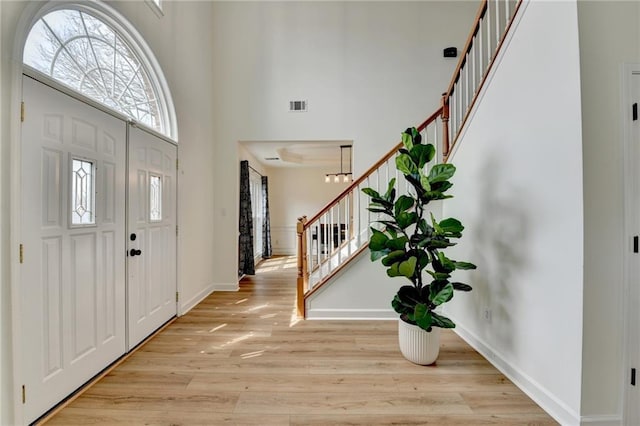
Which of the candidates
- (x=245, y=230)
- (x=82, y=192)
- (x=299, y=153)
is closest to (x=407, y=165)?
(x=82, y=192)

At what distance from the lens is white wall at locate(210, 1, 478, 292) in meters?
4.26

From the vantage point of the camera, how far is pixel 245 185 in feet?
16.2

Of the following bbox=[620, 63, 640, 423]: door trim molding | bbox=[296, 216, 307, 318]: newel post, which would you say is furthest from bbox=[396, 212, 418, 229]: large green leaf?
bbox=[296, 216, 307, 318]: newel post

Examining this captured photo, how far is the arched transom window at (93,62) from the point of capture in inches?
70.2

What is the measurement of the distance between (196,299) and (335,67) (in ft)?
13.8

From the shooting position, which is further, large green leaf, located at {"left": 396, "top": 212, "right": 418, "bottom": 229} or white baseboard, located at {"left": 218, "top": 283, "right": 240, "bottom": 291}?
white baseboard, located at {"left": 218, "top": 283, "right": 240, "bottom": 291}

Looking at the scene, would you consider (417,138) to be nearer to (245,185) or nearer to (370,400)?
(370,400)

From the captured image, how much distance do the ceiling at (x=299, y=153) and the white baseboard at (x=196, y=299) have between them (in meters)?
2.47

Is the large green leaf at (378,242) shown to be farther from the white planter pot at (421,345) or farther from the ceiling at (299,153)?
the ceiling at (299,153)

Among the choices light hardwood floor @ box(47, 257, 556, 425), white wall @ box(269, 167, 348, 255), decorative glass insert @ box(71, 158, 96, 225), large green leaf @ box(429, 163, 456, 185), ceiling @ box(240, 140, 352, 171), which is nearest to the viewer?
light hardwood floor @ box(47, 257, 556, 425)

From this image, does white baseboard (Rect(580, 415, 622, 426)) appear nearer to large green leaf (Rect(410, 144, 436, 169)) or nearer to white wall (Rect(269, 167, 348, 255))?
large green leaf (Rect(410, 144, 436, 169))

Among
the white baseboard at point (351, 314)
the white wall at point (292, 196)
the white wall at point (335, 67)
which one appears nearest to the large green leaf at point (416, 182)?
the white baseboard at point (351, 314)

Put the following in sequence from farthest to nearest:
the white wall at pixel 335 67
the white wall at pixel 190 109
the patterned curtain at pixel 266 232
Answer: the patterned curtain at pixel 266 232
the white wall at pixel 335 67
the white wall at pixel 190 109

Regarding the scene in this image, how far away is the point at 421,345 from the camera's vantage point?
7.26 ft
